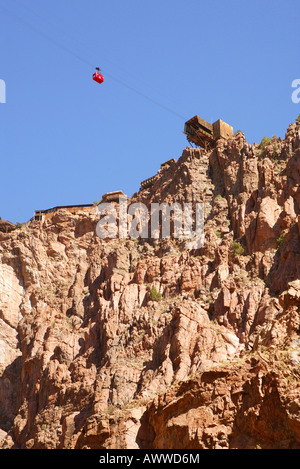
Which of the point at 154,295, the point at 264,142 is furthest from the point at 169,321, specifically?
the point at 264,142

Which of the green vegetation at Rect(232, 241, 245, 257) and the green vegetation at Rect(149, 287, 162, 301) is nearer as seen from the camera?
the green vegetation at Rect(149, 287, 162, 301)

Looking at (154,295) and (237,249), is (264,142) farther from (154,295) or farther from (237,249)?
(154,295)

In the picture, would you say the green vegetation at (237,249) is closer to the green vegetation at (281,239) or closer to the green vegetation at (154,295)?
the green vegetation at (281,239)

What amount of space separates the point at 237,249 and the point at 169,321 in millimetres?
10390

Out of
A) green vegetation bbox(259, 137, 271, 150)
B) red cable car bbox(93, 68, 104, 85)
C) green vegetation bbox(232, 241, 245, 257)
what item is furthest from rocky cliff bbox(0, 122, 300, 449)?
red cable car bbox(93, 68, 104, 85)

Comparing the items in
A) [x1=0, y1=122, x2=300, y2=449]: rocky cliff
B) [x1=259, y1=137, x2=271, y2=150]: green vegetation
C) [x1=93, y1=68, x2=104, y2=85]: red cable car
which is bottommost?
[x1=0, y1=122, x2=300, y2=449]: rocky cliff

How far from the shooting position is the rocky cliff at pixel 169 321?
154 ft

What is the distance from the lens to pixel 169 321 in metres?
74.5

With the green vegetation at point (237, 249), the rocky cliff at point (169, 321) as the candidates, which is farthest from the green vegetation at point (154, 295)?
the green vegetation at point (237, 249)

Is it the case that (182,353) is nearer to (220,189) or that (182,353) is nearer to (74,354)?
(74,354)

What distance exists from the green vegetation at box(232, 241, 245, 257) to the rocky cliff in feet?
0.50

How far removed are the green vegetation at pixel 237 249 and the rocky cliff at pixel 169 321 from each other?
0.50ft

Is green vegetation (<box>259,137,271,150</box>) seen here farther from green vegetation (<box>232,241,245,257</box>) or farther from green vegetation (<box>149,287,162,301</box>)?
green vegetation (<box>149,287,162,301</box>)

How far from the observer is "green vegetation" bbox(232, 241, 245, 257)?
79.6 metres
